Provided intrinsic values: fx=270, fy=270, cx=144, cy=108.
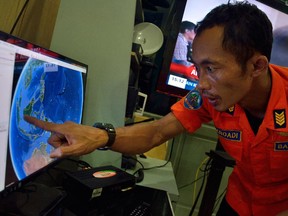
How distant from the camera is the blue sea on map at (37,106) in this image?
639 millimetres

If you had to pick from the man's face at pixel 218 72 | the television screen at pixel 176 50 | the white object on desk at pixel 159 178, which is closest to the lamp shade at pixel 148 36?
the television screen at pixel 176 50

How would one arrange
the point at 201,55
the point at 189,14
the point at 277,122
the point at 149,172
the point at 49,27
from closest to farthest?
the point at 201,55 → the point at 277,122 → the point at 49,27 → the point at 149,172 → the point at 189,14

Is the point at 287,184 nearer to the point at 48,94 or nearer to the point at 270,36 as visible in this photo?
the point at 270,36

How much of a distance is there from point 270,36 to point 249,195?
2.26ft

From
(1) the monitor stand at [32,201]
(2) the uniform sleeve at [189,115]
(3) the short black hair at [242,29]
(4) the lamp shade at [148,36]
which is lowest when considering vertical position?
(1) the monitor stand at [32,201]

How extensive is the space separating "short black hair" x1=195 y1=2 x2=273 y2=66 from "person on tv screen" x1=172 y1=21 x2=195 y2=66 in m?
1.24

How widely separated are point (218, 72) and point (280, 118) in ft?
1.04

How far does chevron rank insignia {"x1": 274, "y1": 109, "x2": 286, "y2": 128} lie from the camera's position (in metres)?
0.97

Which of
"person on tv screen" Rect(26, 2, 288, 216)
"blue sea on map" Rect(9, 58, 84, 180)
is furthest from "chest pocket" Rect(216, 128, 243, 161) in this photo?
"blue sea on map" Rect(9, 58, 84, 180)

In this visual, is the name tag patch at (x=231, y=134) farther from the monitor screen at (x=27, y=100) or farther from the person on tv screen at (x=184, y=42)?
the person on tv screen at (x=184, y=42)

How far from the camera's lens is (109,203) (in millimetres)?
888

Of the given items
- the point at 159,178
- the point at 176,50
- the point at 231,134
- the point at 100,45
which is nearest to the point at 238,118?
the point at 231,134

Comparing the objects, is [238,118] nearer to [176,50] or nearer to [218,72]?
[218,72]

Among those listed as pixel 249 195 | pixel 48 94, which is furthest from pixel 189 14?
pixel 48 94
